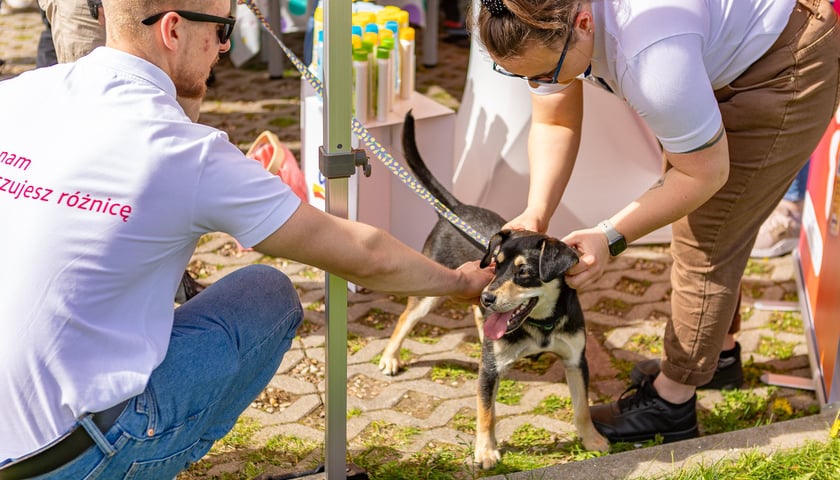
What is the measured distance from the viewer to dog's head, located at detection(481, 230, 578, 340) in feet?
8.78

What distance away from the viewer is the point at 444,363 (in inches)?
149

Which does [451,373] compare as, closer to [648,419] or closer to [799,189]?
[648,419]

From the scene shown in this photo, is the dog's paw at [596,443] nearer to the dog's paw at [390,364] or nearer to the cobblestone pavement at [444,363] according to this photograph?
the cobblestone pavement at [444,363]

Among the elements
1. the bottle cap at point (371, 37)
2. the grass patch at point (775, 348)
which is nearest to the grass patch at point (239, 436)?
the bottle cap at point (371, 37)

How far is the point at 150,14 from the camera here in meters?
1.98

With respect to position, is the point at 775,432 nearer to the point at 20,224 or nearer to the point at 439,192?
the point at 439,192

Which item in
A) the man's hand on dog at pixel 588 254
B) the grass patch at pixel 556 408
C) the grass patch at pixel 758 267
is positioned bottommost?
the grass patch at pixel 556 408

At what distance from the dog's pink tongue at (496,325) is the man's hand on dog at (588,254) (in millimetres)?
345

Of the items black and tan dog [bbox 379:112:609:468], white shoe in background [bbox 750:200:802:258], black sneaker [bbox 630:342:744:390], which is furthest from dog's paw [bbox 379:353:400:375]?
white shoe in background [bbox 750:200:802:258]

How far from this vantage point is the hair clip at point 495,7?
226 centimetres

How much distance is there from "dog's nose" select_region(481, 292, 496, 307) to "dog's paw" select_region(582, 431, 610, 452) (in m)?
0.82

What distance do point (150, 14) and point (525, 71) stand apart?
0.96 m

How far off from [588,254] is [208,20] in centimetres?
125

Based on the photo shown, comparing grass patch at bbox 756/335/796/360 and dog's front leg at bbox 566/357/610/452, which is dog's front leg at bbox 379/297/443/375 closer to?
dog's front leg at bbox 566/357/610/452
